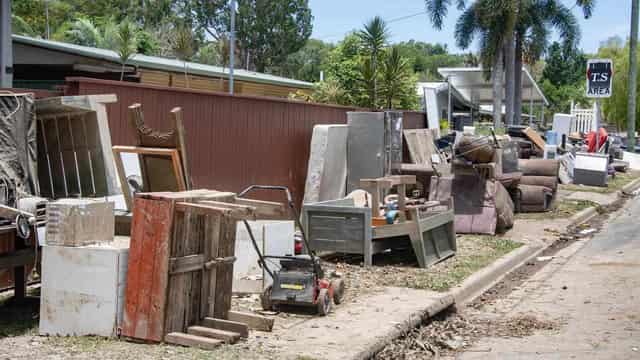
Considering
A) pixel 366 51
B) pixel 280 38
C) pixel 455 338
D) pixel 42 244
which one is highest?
pixel 280 38

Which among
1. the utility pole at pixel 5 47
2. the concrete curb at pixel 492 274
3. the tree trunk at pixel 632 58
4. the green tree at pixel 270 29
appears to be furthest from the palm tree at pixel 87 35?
the green tree at pixel 270 29

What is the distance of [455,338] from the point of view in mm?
8062

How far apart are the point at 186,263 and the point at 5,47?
8106mm

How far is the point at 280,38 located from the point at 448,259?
174ft

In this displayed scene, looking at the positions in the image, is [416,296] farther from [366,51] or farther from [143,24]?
[143,24]

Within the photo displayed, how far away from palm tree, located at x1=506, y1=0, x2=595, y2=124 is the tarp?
1279 inches

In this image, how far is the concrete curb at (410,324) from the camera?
6.92 m

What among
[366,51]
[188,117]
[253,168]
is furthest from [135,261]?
[366,51]

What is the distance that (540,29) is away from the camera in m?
38.6

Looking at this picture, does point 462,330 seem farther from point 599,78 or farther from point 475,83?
point 475,83

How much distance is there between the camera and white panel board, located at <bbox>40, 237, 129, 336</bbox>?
6547 mm

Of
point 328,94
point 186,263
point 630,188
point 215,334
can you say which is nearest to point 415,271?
point 215,334

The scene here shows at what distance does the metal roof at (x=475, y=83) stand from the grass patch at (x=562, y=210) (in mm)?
21906

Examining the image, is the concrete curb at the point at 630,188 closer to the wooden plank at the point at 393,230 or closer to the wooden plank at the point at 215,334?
the wooden plank at the point at 393,230
